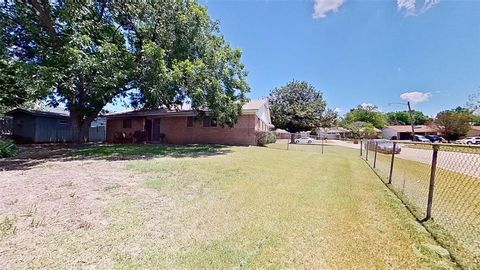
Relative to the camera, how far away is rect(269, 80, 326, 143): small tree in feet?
107

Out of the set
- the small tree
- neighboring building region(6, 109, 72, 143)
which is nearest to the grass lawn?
neighboring building region(6, 109, 72, 143)

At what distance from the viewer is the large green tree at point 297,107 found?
3272 cm

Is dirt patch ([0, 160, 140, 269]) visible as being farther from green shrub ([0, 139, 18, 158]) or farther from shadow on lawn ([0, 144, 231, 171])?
green shrub ([0, 139, 18, 158])

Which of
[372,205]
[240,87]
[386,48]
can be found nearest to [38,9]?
[240,87]

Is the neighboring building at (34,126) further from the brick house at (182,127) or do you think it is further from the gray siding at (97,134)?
the brick house at (182,127)

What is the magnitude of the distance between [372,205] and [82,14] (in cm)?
1543

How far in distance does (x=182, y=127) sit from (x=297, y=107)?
18000 mm

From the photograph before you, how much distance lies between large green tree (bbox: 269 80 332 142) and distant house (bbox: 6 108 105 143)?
2486 centimetres

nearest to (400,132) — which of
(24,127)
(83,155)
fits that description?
(83,155)

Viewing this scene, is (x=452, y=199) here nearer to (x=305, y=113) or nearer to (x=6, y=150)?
(x=6, y=150)

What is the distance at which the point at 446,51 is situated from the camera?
15344 millimetres

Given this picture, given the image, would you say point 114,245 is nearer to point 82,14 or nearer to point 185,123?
point 82,14

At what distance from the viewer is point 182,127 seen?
68.7 ft

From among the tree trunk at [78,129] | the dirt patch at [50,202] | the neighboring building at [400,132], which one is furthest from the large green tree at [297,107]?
the neighboring building at [400,132]
